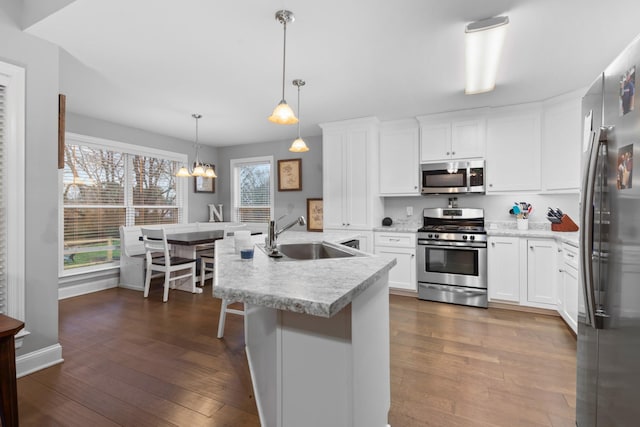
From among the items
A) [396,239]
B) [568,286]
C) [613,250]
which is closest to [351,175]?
[396,239]

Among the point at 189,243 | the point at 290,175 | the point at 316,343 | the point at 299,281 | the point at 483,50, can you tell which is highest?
the point at 483,50

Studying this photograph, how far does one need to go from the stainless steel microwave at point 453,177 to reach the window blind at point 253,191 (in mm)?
2852

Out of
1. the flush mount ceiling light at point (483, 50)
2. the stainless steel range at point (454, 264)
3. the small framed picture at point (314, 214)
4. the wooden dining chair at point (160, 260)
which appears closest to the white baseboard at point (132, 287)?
the wooden dining chair at point (160, 260)

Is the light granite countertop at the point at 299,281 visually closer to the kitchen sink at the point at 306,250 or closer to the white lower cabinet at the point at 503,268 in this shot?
the kitchen sink at the point at 306,250

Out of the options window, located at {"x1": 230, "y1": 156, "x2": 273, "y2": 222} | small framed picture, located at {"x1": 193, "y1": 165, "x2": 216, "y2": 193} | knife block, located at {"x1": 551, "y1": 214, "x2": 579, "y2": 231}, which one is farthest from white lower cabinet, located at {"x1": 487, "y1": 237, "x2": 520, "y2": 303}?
small framed picture, located at {"x1": 193, "y1": 165, "x2": 216, "y2": 193}

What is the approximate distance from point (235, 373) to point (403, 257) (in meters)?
2.55

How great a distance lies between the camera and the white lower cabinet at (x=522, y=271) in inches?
127

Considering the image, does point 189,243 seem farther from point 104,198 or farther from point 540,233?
point 540,233

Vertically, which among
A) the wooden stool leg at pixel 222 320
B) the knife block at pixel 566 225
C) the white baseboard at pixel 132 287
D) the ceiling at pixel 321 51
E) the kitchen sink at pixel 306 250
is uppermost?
the ceiling at pixel 321 51

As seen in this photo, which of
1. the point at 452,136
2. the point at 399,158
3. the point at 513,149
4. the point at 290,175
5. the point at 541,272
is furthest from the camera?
the point at 290,175

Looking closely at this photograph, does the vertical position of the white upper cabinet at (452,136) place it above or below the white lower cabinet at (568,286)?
above

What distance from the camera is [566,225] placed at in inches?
134

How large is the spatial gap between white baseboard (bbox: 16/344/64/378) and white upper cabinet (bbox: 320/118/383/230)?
316 centimetres

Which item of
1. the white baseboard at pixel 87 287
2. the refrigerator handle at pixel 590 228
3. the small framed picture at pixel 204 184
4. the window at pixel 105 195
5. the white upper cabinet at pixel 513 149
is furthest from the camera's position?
the small framed picture at pixel 204 184
